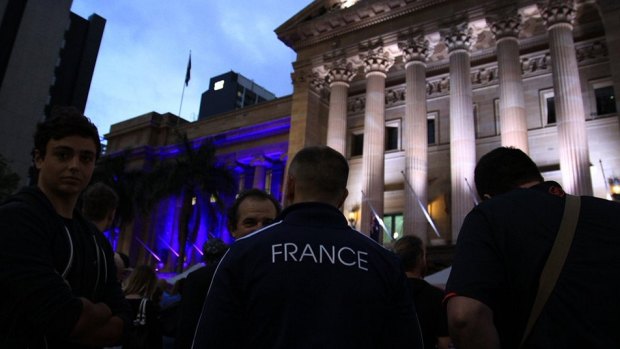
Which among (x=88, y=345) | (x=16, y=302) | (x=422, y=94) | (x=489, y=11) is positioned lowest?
(x=88, y=345)

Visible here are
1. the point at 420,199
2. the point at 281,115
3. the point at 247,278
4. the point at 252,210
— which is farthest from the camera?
the point at 281,115

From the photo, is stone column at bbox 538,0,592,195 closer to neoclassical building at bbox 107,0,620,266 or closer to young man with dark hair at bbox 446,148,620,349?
neoclassical building at bbox 107,0,620,266

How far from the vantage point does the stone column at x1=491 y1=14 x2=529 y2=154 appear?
1817 cm

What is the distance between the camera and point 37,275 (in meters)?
1.89

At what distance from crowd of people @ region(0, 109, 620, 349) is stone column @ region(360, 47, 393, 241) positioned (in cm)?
1851

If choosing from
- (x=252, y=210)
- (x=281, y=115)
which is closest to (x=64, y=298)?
(x=252, y=210)

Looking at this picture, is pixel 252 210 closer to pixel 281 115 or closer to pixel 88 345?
pixel 88 345

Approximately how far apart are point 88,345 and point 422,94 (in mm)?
21231

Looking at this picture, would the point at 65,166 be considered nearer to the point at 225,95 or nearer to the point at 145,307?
the point at 145,307

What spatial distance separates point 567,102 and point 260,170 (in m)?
19.1

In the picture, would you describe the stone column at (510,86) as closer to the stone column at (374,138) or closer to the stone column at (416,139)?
the stone column at (416,139)

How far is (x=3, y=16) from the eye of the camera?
105ft

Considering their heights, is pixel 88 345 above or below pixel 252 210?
below

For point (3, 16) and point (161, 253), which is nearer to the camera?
point (3, 16)
